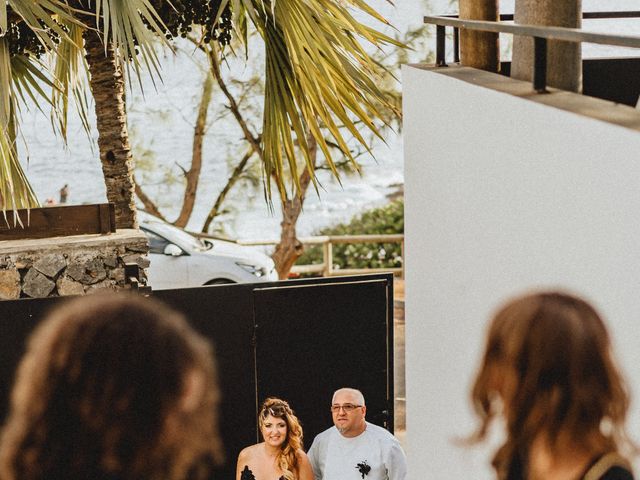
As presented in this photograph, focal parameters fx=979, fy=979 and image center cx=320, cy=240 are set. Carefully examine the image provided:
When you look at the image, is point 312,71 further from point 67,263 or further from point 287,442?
point 287,442

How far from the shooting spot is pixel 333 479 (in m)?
5.22

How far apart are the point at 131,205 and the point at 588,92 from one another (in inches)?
158

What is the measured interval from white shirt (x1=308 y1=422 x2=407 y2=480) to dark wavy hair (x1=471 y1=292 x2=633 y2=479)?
3148mm

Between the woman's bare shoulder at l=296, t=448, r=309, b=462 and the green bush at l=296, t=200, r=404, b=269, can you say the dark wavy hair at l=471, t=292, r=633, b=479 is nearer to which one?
the woman's bare shoulder at l=296, t=448, r=309, b=462

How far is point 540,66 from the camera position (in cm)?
285

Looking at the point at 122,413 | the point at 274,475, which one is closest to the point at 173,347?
the point at 122,413

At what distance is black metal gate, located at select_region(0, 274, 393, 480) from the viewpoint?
6469mm

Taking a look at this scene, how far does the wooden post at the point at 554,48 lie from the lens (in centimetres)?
344

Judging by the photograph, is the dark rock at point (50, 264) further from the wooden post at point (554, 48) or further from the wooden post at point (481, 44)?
the wooden post at point (554, 48)

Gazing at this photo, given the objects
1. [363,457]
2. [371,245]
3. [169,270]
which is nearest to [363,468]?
[363,457]

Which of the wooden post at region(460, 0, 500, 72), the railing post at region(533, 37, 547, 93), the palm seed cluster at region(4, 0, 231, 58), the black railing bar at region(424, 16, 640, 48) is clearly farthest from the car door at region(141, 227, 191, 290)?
the railing post at region(533, 37, 547, 93)

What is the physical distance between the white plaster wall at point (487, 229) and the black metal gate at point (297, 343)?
6.92ft

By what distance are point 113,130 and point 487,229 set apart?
5368mm

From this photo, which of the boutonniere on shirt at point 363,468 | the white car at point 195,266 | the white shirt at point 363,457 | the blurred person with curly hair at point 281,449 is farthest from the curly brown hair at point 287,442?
the white car at point 195,266
